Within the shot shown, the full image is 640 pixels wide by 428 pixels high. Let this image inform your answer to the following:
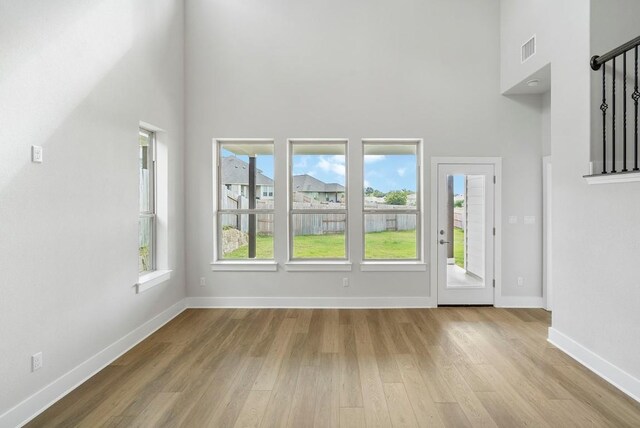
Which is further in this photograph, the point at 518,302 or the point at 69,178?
the point at 518,302

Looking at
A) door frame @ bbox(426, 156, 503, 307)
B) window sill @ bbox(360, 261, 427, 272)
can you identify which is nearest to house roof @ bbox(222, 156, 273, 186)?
window sill @ bbox(360, 261, 427, 272)

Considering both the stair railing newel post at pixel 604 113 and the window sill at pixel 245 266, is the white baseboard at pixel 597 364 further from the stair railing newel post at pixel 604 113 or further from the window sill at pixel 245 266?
the window sill at pixel 245 266

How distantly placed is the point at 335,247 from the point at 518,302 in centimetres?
268

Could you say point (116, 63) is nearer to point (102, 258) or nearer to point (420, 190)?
point (102, 258)

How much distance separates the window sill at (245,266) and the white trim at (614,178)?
3681 millimetres

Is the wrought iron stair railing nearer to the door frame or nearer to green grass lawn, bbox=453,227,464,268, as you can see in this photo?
the door frame

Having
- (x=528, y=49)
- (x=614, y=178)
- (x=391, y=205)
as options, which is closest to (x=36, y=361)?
(x=391, y=205)

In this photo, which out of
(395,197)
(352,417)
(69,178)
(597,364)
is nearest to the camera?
(352,417)

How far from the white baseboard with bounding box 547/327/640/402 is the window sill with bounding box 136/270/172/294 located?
4.40 metres

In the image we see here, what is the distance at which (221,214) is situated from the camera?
5.04 m

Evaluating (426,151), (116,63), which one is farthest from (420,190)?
(116,63)

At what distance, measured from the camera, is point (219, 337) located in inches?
149

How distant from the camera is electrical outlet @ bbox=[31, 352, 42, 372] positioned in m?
2.37

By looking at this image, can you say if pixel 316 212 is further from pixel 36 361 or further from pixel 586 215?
pixel 36 361
